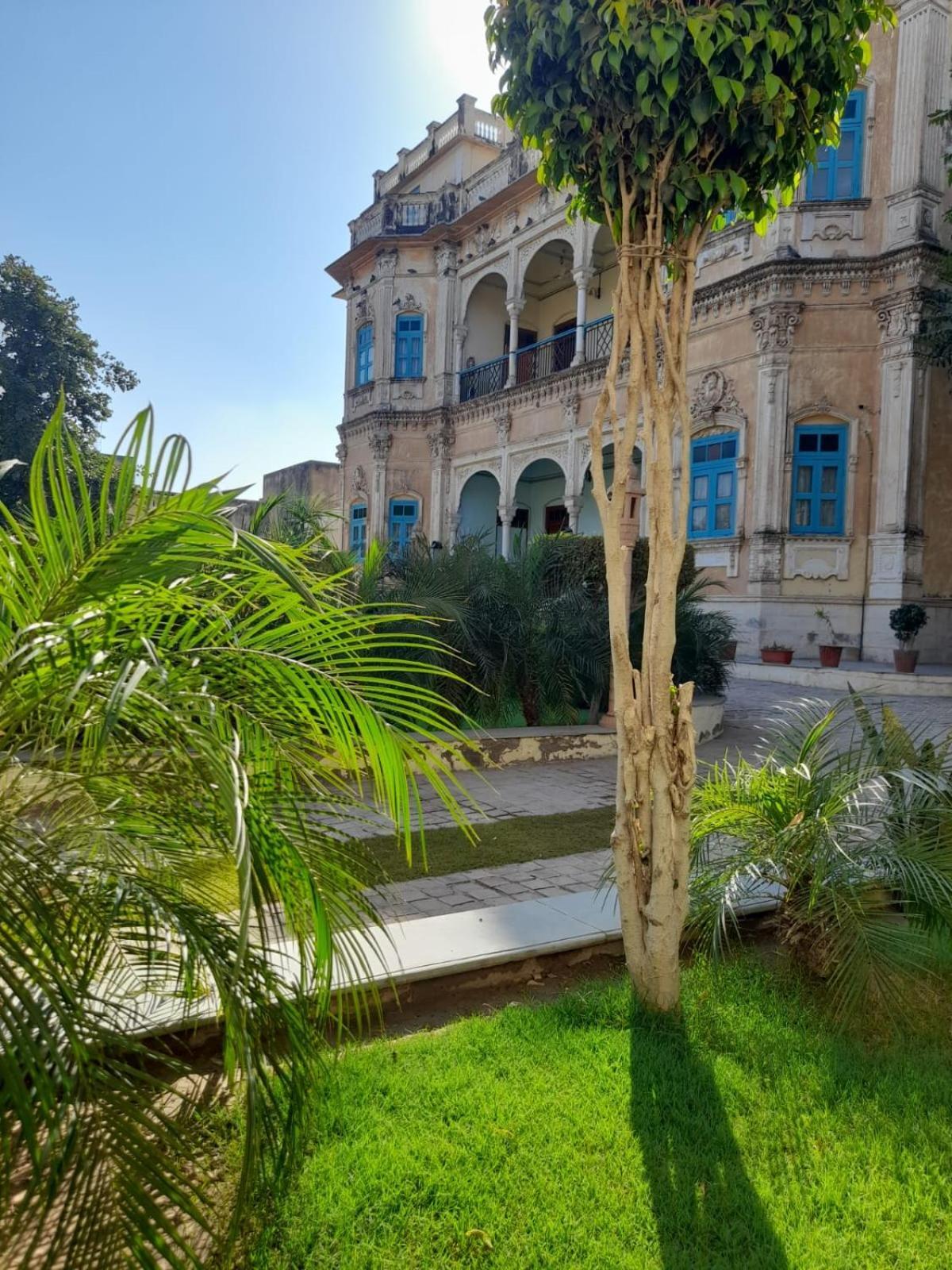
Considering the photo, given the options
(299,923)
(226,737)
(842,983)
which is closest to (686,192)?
(226,737)

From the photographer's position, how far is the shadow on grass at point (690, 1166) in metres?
1.84

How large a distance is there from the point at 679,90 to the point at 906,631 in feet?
37.7

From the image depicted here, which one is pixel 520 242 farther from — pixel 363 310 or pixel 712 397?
pixel 712 397

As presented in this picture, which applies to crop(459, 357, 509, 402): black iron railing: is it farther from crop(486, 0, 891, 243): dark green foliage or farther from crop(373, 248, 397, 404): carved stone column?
crop(486, 0, 891, 243): dark green foliage

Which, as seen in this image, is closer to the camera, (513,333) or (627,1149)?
(627,1149)

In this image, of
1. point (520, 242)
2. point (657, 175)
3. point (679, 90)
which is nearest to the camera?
point (679, 90)

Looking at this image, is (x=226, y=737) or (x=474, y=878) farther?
(x=474, y=878)

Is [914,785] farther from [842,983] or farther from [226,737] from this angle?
[226,737]

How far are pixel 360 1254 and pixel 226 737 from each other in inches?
44.6

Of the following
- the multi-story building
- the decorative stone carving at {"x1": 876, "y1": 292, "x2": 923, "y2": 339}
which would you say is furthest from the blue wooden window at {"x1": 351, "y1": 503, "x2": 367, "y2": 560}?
the decorative stone carving at {"x1": 876, "y1": 292, "x2": 923, "y2": 339}

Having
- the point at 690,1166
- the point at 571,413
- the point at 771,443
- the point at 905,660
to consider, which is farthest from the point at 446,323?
the point at 690,1166

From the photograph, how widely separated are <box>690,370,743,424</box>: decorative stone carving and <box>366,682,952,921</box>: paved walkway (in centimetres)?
565

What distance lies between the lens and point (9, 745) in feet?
5.44

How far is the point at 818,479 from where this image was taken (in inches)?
546
